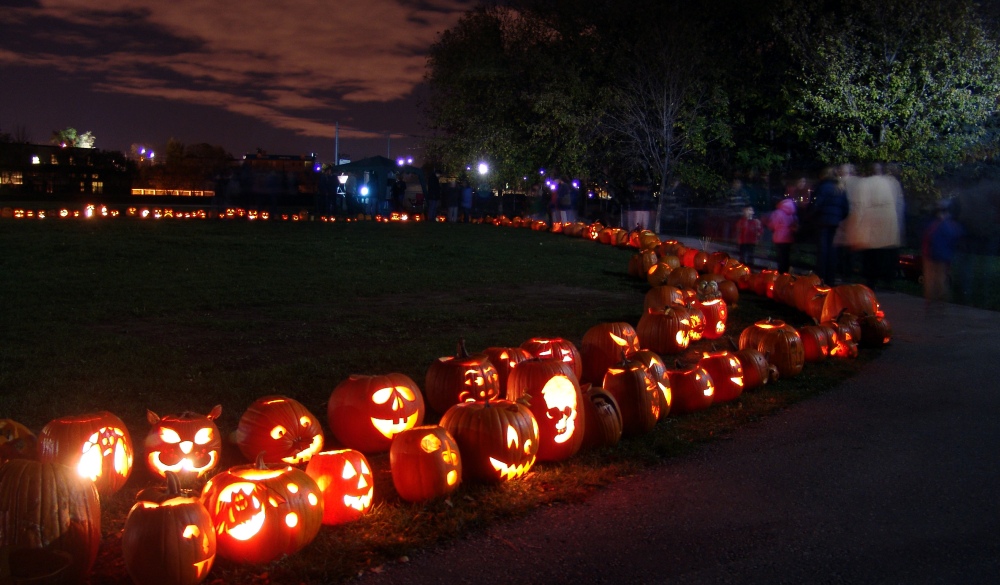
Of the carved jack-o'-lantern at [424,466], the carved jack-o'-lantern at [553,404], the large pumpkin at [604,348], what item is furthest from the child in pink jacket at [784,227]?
the carved jack-o'-lantern at [424,466]

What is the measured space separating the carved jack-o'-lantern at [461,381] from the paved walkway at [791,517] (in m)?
1.48

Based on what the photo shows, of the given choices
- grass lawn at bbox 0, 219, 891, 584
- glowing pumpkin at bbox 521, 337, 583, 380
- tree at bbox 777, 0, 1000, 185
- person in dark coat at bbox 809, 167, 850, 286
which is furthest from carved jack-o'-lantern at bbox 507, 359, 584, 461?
tree at bbox 777, 0, 1000, 185

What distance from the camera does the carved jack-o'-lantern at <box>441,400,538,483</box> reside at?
15.6 ft

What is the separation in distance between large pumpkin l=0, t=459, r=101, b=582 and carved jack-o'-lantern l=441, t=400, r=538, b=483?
200 cm

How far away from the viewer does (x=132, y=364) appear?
Result: 736cm

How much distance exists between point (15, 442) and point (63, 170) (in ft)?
268

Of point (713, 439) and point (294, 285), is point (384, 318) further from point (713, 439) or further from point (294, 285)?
point (713, 439)

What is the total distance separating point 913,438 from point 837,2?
74.9ft

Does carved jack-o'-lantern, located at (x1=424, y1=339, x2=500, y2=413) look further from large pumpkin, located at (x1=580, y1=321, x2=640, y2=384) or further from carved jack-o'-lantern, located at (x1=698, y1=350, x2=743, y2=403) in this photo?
carved jack-o'-lantern, located at (x1=698, y1=350, x2=743, y2=403)

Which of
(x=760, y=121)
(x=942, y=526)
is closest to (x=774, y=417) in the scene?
(x=942, y=526)

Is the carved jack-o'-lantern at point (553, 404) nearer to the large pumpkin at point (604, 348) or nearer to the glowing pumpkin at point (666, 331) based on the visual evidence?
the large pumpkin at point (604, 348)

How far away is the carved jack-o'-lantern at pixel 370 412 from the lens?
210 inches

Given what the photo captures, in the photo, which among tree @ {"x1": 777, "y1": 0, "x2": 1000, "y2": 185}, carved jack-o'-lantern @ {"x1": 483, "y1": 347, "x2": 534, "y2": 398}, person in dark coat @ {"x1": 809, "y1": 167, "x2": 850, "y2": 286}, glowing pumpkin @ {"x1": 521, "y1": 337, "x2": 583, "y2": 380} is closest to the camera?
carved jack-o'-lantern @ {"x1": 483, "y1": 347, "x2": 534, "y2": 398}

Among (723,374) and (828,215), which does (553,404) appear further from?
(828,215)
